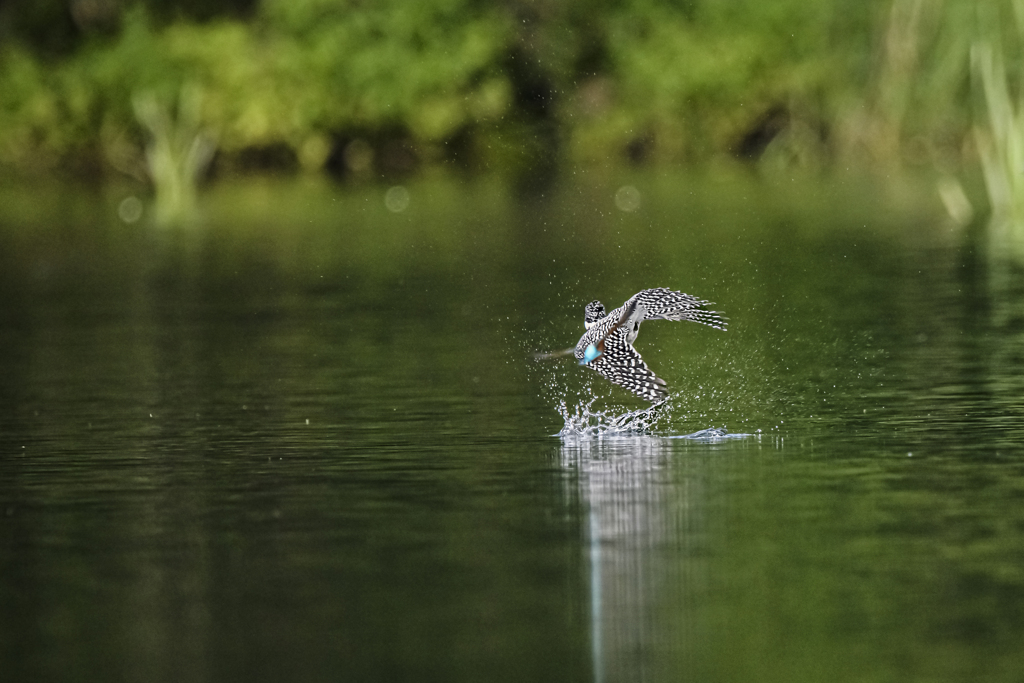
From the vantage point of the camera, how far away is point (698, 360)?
17.3 metres

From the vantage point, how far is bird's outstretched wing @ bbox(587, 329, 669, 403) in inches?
463

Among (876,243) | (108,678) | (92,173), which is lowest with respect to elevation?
(108,678)

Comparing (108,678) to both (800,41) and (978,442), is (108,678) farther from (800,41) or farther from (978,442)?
(800,41)

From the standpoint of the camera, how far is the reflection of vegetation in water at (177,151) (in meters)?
41.4

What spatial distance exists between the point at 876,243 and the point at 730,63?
29093mm

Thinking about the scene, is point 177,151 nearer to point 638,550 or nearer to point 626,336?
point 626,336

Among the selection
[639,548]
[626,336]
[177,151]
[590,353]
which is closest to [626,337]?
[626,336]

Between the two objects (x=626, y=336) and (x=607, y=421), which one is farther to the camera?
(x=607, y=421)

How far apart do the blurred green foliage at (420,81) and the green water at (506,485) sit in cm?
3239

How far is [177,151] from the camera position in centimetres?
4566

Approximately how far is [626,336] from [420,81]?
1820 inches

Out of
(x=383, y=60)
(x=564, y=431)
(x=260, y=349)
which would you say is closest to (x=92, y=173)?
(x=383, y=60)

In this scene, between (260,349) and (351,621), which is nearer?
(351,621)

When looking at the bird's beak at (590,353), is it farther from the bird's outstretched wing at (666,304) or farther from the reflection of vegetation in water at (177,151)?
the reflection of vegetation in water at (177,151)
